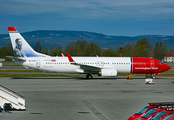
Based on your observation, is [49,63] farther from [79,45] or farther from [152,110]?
[79,45]

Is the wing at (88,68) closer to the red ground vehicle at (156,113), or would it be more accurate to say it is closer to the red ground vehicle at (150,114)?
the red ground vehicle at (156,113)

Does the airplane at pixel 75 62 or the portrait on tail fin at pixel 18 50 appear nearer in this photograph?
the airplane at pixel 75 62

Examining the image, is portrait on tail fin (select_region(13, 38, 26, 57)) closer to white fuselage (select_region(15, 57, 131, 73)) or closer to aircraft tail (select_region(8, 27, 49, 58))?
aircraft tail (select_region(8, 27, 49, 58))

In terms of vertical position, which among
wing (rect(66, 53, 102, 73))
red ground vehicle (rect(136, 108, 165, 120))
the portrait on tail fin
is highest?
the portrait on tail fin

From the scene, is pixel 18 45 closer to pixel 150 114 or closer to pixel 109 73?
pixel 109 73

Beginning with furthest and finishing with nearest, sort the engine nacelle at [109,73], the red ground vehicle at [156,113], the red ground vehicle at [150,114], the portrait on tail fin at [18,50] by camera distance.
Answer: the portrait on tail fin at [18,50], the engine nacelle at [109,73], the red ground vehicle at [150,114], the red ground vehicle at [156,113]

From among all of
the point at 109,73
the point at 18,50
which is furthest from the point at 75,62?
the point at 18,50

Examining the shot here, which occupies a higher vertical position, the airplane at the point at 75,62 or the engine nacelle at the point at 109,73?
the airplane at the point at 75,62

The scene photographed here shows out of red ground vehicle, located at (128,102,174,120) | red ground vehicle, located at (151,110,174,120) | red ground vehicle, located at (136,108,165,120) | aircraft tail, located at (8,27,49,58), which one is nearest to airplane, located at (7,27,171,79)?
aircraft tail, located at (8,27,49,58)

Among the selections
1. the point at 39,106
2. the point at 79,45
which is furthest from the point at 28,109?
the point at 79,45

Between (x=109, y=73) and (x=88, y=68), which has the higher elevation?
(x=88, y=68)

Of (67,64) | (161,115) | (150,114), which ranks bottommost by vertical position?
(150,114)

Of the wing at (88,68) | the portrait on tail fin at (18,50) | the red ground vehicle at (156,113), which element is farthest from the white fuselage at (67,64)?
the red ground vehicle at (156,113)

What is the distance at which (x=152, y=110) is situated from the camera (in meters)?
12.2
